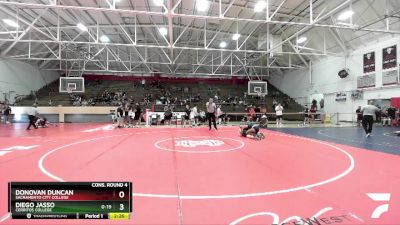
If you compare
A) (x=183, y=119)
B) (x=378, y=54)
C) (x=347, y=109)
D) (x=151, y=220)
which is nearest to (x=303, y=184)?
(x=151, y=220)

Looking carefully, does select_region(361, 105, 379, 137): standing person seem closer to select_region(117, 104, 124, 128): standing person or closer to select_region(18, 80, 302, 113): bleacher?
select_region(117, 104, 124, 128): standing person

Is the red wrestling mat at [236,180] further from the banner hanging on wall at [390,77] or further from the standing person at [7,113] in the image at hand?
the standing person at [7,113]

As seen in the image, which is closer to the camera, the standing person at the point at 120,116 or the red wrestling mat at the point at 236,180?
the red wrestling mat at the point at 236,180

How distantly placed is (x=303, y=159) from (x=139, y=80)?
115 ft

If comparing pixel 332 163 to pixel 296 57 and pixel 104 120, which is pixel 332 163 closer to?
pixel 104 120

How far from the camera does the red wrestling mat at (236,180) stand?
110 inches

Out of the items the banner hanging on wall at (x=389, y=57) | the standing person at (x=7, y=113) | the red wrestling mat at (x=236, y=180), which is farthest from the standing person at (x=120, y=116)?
the banner hanging on wall at (x=389, y=57)

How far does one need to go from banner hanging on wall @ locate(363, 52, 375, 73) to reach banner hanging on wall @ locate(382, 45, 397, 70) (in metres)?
0.94

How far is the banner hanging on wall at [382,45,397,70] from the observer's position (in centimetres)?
1777

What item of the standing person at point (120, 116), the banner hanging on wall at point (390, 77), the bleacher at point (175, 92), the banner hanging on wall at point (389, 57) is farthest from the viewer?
the bleacher at point (175, 92)
